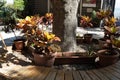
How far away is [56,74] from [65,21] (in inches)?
62.8

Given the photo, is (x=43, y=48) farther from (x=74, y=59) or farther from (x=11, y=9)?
(x=11, y=9)

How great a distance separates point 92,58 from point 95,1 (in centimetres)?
726

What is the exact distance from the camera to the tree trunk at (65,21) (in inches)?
203

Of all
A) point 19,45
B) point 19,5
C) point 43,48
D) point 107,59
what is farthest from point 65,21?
point 19,5

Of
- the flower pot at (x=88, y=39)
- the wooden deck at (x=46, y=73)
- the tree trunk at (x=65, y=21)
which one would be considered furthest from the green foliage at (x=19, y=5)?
the wooden deck at (x=46, y=73)

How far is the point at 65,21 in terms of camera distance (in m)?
5.20

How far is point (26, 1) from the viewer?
40.3ft

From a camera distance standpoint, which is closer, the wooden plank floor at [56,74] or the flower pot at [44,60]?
the wooden plank floor at [56,74]

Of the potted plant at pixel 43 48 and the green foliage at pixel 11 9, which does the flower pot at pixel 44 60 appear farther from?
the green foliage at pixel 11 9

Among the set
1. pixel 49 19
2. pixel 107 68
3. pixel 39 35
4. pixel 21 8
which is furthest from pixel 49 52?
pixel 21 8

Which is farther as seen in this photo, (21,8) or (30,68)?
(21,8)

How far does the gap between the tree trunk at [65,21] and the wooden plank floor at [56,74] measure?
1202mm

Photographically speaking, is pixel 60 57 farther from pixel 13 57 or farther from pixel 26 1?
pixel 26 1

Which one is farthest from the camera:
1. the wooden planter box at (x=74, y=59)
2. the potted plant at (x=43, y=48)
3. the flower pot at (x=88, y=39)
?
the flower pot at (x=88, y=39)
